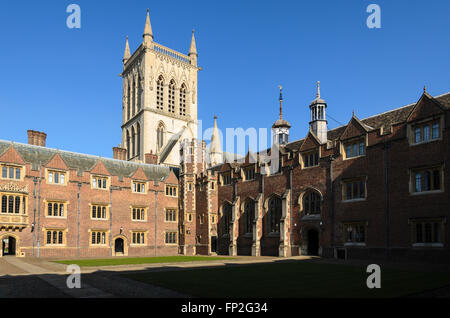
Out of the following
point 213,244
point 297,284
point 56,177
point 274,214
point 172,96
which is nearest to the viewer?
point 297,284

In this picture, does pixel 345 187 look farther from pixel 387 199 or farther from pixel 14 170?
pixel 14 170

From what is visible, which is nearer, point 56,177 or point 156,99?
point 56,177

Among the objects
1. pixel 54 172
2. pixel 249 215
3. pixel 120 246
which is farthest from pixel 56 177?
pixel 249 215

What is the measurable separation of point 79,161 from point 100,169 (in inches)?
115

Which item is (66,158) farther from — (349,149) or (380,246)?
(380,246)

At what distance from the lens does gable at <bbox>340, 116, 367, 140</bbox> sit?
29781mm

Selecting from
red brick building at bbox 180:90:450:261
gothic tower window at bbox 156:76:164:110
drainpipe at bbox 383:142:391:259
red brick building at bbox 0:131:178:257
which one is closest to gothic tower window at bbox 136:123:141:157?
gothic tower window at bbox 156:76:164:110

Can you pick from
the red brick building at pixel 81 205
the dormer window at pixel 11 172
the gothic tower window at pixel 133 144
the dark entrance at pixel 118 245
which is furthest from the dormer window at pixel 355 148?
the gothic tower window at pixel 133 144

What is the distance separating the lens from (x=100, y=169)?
40.5 metres

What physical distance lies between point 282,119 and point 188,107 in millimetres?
37453

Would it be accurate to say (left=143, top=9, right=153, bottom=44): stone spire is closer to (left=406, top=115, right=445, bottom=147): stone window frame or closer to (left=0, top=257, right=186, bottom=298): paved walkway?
(left=406, top=115, right=445, bottom=147): stone window frame

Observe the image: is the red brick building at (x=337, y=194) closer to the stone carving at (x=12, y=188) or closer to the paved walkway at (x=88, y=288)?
the stone carving at (x=12, y=188)

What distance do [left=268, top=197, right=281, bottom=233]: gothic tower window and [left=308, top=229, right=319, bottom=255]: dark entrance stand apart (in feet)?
11.3
